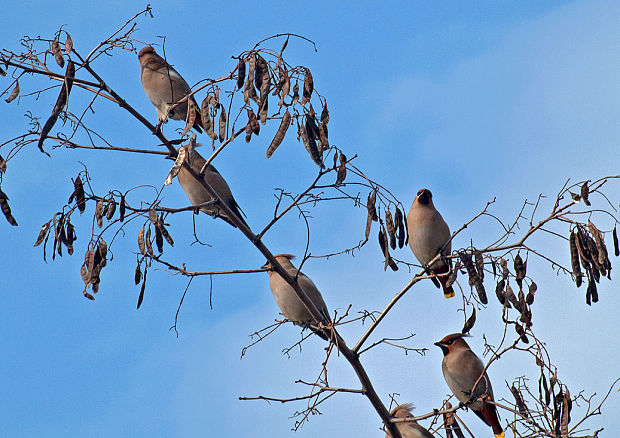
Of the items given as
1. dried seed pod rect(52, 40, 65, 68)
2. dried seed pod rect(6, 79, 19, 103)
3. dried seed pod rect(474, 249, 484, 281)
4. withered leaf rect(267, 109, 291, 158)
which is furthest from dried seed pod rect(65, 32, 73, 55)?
dried seed pod rect(474, 249, 484, 281)

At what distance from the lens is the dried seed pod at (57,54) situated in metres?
3.27

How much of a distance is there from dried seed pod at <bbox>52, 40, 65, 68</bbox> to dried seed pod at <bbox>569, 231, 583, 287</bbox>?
222cm

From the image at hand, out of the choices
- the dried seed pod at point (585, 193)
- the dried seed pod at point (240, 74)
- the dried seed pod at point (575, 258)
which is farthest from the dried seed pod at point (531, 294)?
the dried seed pod at point (240, 74)

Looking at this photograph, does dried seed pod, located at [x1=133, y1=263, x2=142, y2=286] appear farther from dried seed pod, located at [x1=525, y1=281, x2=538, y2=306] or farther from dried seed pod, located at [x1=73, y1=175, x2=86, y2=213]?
dried seed pod, located at [x1=525, y1=281, x2=538, y2=306]

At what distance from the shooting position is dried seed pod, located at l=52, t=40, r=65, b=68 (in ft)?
10.7

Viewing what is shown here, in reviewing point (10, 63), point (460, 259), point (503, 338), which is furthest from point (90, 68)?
point (503, 338)

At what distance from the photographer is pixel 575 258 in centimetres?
352

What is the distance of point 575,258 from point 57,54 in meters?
2.30

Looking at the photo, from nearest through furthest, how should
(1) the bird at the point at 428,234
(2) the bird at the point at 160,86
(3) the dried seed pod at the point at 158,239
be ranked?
(3) the dried seed pod at the point at 158,239
(2) the bird at the point at 160,86
(1) the bird at the point at 428,234

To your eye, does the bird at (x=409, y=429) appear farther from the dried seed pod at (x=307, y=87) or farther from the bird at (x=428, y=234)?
the dried seed pod at (x=307, y=87)

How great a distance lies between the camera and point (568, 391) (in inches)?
143

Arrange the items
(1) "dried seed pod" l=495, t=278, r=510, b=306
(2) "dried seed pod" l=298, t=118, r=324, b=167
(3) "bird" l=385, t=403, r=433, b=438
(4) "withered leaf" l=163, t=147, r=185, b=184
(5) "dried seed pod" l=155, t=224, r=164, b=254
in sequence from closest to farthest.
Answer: (4) "withered leaf" l=163, t=147, r=185, b=184, (2) "dried seed pod" l=298, t=118, r=324, b=167, (5) "dried seed pod" l=155, t=224, r=164, b=254, (1) "dried seed pod" l=495, t=278, r=510, b=306, (3) "bird" l=385, t=403, r=433, b=438

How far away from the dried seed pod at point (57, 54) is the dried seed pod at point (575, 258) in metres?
2.22

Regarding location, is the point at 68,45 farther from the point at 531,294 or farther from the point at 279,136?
the point at 531,294
